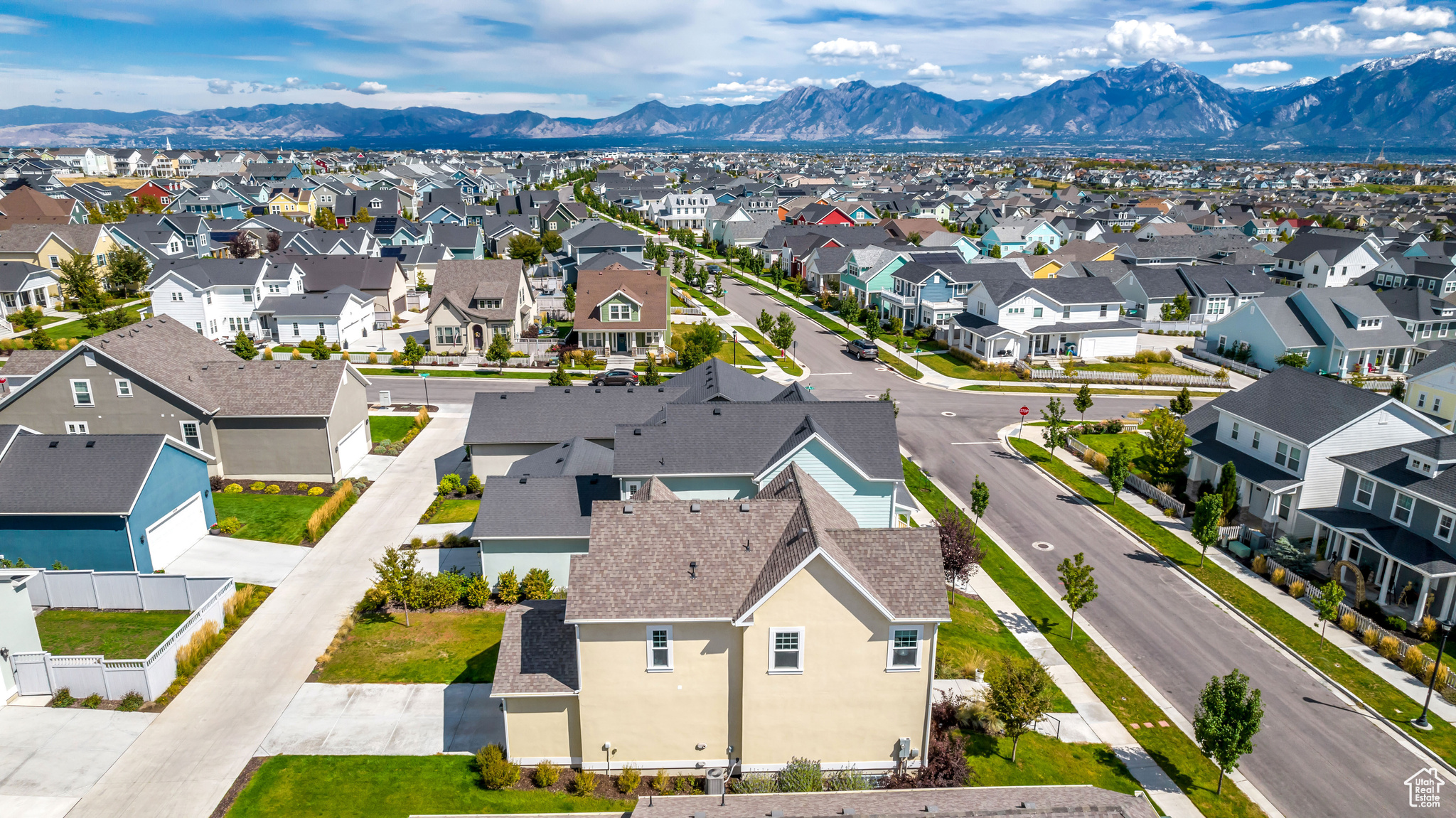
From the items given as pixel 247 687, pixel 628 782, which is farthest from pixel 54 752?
pixel 628 782

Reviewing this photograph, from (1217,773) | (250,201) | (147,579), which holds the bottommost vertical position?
(1217,773)

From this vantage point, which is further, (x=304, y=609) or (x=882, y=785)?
(x=304, y=609)

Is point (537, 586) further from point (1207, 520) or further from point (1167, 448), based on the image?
point (1167, 448)

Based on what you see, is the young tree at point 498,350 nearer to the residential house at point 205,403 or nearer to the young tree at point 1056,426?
the residential house at point 205,403

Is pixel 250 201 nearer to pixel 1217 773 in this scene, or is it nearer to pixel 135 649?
pixel 135 649

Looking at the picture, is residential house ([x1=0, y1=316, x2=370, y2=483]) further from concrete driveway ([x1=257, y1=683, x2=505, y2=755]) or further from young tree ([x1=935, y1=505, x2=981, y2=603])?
young tree ([x1=935, y1=505, x2=981, y2=603])

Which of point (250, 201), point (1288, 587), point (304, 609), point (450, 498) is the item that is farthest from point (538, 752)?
point (250, 201)
